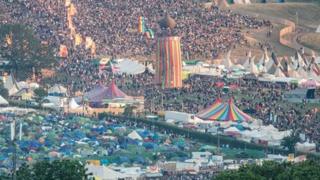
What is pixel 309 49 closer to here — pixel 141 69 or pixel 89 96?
pixel 141 69

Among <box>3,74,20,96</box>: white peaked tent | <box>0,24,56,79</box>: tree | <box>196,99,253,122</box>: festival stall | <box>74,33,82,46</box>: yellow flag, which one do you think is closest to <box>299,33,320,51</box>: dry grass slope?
<box>74,33,82,46</box>: yellow flag

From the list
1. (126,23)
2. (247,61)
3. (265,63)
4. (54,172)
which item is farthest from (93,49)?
(54,172)

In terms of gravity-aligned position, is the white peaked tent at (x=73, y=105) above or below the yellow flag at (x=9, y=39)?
below

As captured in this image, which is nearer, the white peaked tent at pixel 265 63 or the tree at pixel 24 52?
the tree at pixel 24 52

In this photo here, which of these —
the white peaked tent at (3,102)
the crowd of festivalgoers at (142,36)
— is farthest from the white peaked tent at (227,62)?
the white peaked tent at (3,102)

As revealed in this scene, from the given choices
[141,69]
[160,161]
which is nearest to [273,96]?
[141,69]

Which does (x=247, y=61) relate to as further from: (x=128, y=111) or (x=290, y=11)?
(x=128, y=111)

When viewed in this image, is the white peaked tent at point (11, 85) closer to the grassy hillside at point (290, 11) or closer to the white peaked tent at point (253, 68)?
the white peaked tent at point (253, 68)
